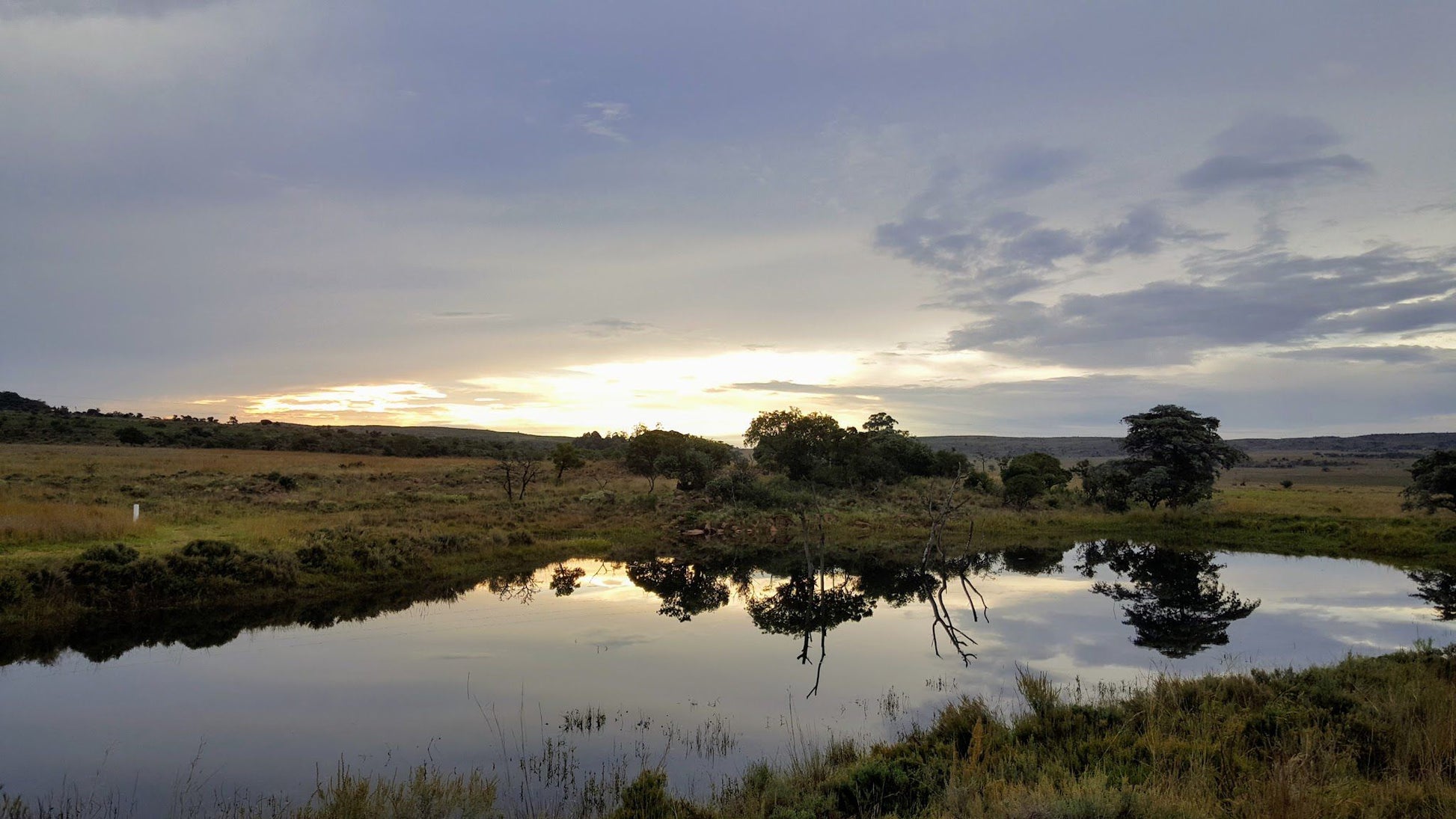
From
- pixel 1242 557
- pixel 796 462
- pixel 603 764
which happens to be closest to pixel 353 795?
pixel 603 764

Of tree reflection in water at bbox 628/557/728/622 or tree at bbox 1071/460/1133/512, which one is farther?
tree at bbox 1071/460/1133/512

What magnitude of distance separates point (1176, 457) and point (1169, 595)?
661 inches

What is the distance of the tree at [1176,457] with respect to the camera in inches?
1412

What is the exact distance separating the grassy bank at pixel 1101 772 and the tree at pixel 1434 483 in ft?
91.5

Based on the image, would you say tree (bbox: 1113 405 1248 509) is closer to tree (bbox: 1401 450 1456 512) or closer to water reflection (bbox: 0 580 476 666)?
tree (bbox: 1401 450 1456 512)

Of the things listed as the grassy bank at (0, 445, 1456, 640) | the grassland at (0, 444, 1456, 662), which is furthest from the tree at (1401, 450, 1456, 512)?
the grassland at (0, 444, 1456, 662)

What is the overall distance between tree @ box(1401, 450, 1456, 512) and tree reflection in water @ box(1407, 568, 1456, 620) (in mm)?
7597

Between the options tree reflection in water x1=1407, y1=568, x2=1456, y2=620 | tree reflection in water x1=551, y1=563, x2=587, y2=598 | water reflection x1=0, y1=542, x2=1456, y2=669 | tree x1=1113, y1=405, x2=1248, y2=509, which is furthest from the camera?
tree x1=1113, y1=405, x2=1248, y2=509

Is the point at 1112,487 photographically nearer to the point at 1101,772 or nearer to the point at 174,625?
the point at 1101,772

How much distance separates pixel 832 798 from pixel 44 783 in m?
9.44

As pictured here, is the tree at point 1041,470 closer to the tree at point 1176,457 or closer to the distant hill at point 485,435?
the tree at point 1176,457

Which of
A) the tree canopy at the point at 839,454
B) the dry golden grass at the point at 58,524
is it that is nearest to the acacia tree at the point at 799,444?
the tree canopy at the point at 839,454

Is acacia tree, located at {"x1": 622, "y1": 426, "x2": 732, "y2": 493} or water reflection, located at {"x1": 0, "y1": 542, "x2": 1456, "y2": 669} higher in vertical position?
acacia tree, located at {"x1": 622, "y1": 426, "x2": 732, "y2": 493}

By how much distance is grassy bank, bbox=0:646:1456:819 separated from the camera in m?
6.61
